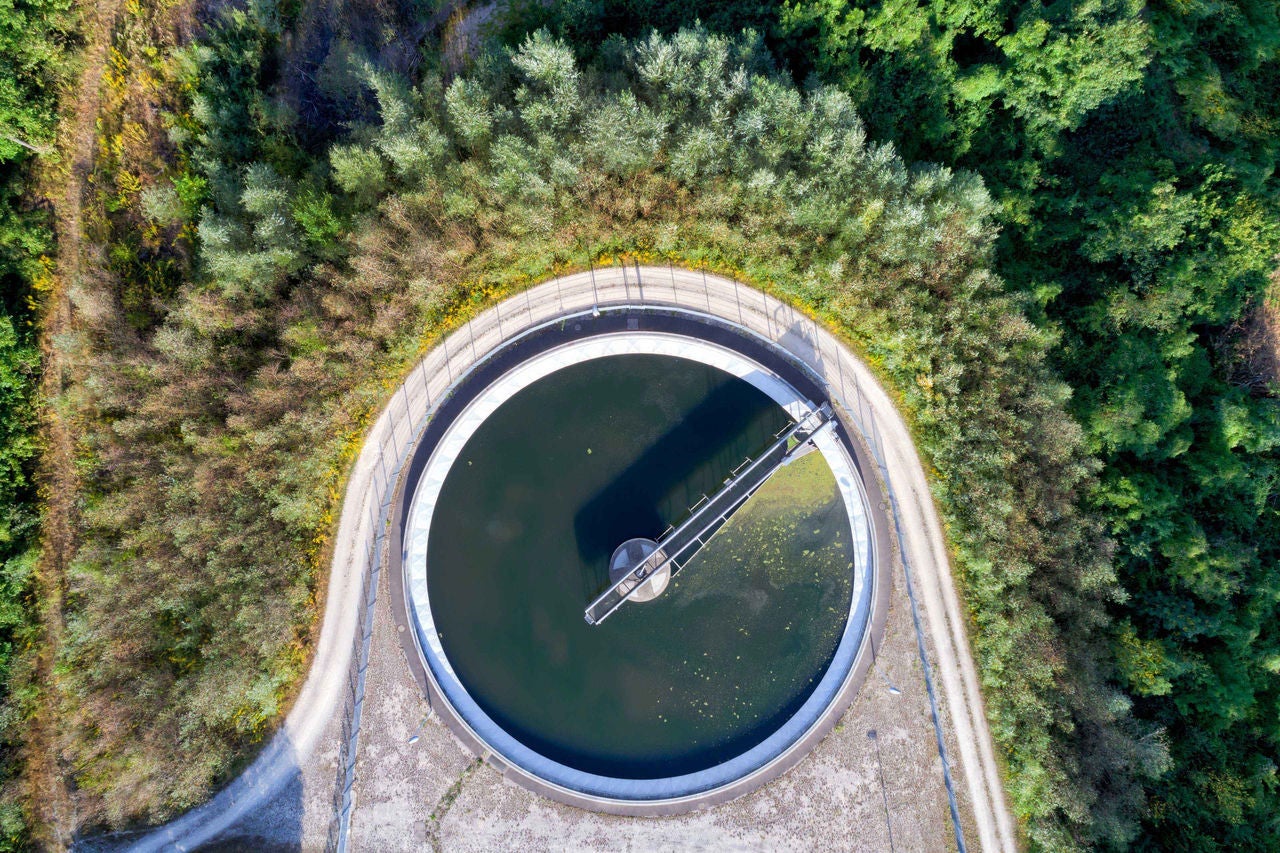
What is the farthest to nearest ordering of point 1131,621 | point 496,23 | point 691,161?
1. point 496,23
2. point 1131,621
3. point 691,161

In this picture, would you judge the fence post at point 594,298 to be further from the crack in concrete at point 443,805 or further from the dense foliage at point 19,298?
the dense foliage at point 19,298

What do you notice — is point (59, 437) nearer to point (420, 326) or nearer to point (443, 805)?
point (420, 326)

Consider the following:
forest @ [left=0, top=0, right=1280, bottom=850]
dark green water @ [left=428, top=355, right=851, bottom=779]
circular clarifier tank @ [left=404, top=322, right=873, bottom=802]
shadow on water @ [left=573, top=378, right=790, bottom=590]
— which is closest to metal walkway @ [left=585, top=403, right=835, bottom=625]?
circular clarifier tank @ [left=404, top=322, right=873, bottom=802]

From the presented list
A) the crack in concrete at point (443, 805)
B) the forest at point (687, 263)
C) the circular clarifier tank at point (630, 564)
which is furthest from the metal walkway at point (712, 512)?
the crack in concrete at point (443, 805)

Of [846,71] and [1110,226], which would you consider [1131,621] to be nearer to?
[1110,226]

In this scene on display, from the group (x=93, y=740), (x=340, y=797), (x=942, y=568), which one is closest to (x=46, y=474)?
(x=93, y=740)

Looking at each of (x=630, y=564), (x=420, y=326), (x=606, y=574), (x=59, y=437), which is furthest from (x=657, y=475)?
(x=59, y=437)

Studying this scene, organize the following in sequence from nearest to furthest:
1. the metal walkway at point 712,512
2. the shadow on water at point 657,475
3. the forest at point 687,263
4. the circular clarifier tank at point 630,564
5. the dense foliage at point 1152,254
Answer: the forest at point 687,263 < the dense foliage at point 1152,254 < the metal walkway at point 712,512 < the circular clarifier tank at point 630,564 < the shadow on water at point 657,475
